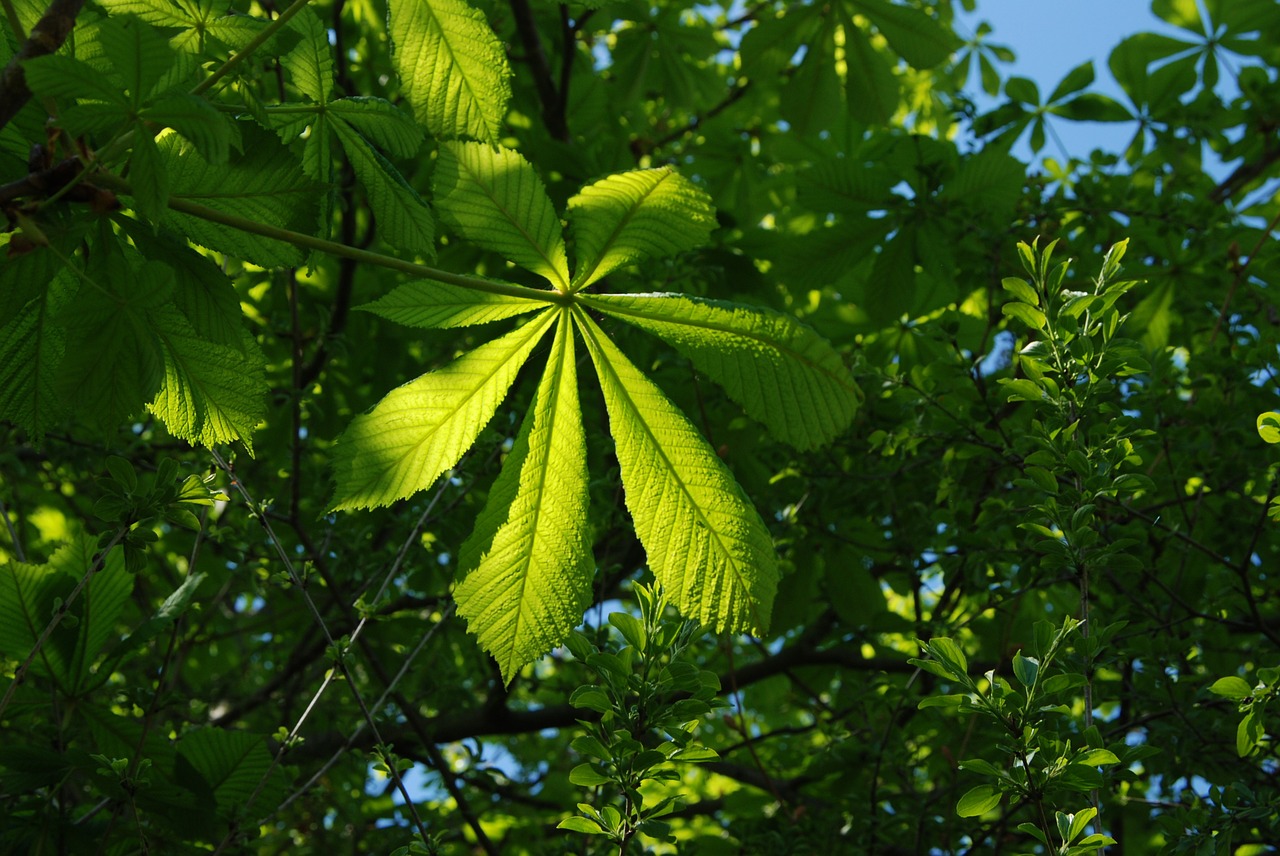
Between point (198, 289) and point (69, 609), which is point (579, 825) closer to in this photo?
point (198, 289)

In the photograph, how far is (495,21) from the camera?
296cm

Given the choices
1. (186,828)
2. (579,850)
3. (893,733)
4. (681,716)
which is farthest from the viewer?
(893,733)

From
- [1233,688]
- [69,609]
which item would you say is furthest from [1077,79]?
[69,609]

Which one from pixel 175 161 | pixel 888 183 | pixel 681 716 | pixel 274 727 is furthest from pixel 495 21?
pixel 681 716

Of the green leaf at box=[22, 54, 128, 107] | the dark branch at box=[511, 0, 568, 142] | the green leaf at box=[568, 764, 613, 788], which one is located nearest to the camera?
the green leaf at box=[22, 54, 128, 107]

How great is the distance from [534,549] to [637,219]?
46cm

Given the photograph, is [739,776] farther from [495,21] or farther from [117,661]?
[495,21]

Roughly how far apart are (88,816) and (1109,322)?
5.74 feet

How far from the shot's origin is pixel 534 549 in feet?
4.06

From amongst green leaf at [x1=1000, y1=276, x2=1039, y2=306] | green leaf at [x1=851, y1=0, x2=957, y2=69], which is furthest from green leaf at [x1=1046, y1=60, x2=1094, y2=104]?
green leaf at [x1=1000, y1=276, x2=1039, y2=306]

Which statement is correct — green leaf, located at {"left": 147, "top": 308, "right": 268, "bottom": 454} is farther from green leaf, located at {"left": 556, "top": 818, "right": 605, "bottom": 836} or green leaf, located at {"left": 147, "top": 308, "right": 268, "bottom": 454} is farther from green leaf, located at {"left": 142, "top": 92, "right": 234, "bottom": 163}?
green leaf, located at {"left": 556, "top": 818, "right": 605, "bottom": 836}

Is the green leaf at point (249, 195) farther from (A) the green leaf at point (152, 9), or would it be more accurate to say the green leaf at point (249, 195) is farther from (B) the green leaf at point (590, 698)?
(B) the green leaf at point (590, 698)

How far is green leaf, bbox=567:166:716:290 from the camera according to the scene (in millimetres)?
1384

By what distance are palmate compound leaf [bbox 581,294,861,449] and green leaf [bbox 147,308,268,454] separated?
1.83ft
